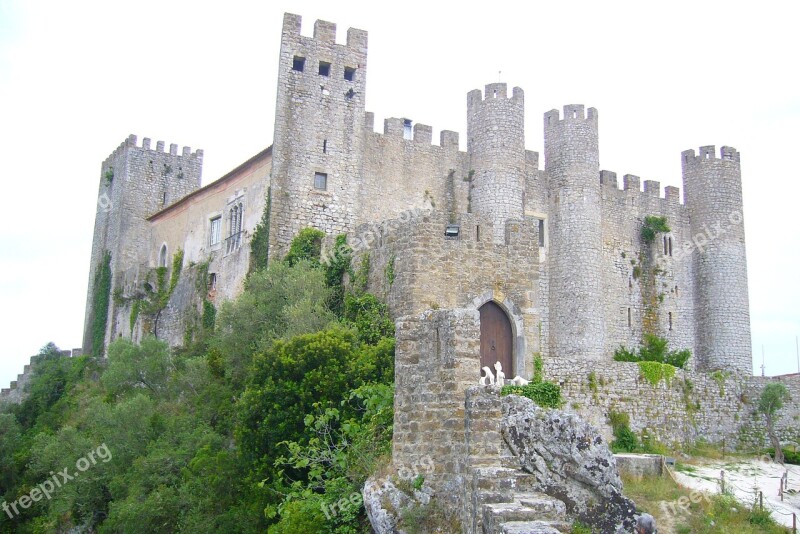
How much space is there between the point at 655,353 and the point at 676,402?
13.7m

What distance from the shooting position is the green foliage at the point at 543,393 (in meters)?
20.5

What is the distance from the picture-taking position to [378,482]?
46.7 ft

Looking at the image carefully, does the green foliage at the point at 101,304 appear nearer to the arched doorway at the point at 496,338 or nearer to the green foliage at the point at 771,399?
the arched doorway at the point at 496,338

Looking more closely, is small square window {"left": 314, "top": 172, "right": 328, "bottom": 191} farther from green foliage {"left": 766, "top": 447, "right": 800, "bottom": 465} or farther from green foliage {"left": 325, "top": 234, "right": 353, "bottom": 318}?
green foliage {"left": 766, "top": 447, "right": 800, "bottom": 465}

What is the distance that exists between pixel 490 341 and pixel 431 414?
7508 mm

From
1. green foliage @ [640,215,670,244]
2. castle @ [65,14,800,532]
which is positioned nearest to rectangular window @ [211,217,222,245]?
castle @ [65,14,800,532]

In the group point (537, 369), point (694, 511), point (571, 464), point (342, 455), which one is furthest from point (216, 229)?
point (571, 464)

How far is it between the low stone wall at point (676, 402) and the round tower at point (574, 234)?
8.20 meters

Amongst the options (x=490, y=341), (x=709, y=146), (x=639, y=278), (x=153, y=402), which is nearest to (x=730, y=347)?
(x=639, y=278)

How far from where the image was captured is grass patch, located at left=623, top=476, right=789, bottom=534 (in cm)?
1711

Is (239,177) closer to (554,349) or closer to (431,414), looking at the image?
(554,349)

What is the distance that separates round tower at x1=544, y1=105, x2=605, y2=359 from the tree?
8.22 m

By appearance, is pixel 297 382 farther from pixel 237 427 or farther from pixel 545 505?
pixel 545 505

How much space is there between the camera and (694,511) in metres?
17.6
